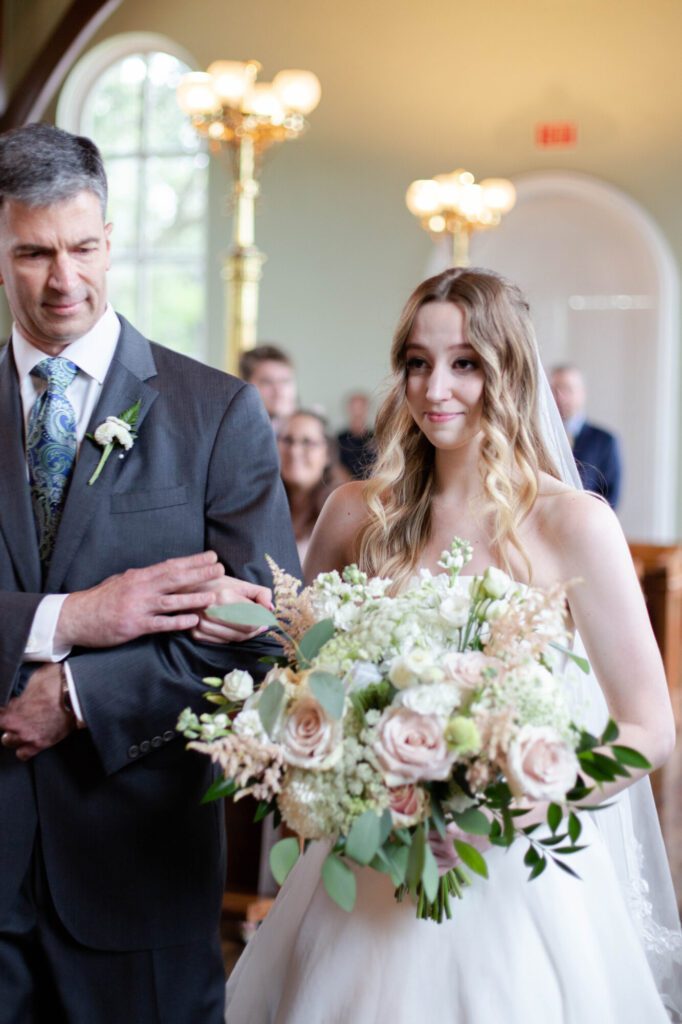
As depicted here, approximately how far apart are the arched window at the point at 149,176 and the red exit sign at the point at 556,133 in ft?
11.0

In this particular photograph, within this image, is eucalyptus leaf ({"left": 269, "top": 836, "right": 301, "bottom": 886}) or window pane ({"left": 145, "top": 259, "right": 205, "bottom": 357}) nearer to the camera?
eucalyptus leaf ({"left": 269, "top": 836, "right": 301, "bottom": 886})

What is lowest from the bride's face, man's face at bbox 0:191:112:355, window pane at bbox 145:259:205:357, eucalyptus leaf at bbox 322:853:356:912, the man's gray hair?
eucalyptus leaf at bbox 322:853:356:912

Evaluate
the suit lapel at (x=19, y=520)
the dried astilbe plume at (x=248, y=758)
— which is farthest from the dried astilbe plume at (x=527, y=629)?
the suit lapel at (x=19, y=520)

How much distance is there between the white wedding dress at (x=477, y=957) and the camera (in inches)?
81.4

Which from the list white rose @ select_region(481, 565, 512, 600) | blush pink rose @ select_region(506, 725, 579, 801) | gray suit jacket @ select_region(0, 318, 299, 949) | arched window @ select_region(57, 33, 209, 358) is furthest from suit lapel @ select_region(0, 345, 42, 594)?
arched window @ select_region(57, 33, 209, 358)

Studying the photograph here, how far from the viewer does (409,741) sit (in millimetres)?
1696

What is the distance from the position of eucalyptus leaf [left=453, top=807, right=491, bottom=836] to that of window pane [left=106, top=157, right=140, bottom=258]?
467 inches

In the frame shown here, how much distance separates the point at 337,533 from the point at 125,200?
36.5 ft

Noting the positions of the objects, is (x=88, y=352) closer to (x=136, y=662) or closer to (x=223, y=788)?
(x=136, y=662)

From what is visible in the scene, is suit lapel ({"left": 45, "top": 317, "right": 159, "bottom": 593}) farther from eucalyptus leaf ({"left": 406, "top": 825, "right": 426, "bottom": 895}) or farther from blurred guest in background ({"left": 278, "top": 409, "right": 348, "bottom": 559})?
blurred guest in background ({"left": 278, "top": 409, "right": 348, "bottom": 559})

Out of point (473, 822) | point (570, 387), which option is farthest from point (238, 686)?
point (570, 387)

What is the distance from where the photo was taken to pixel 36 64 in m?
12.3

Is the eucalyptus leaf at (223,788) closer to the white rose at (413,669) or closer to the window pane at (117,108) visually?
the white rose at (413,669)

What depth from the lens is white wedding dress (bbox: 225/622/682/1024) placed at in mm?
2066
